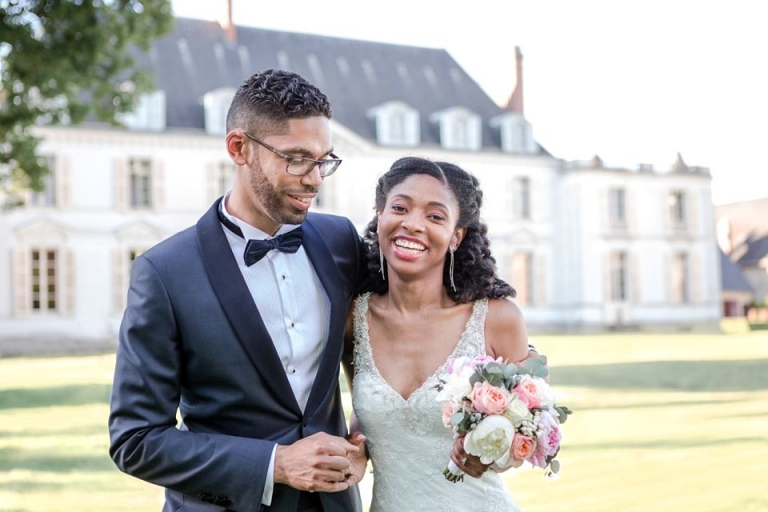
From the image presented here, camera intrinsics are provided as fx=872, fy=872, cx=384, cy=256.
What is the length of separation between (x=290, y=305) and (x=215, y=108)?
29.0m

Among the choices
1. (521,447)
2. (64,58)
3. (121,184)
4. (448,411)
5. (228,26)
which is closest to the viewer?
(521,447)

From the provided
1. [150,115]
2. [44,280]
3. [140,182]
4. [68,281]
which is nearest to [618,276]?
[140,182]

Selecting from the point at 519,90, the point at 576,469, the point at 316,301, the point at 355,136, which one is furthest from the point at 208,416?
the point at 519,90

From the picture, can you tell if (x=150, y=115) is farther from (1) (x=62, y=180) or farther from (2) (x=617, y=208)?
(2) (x=617, y=208)

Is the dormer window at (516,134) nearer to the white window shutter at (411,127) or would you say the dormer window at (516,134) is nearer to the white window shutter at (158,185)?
the white window shutter at (411,127)

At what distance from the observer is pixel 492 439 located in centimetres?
261

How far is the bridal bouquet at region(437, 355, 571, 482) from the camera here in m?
2.62

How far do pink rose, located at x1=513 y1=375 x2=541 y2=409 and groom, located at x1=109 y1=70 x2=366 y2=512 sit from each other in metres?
0.56

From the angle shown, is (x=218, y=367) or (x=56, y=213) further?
(x=56, y=213)

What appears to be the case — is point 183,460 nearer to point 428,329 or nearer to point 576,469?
point 428,329

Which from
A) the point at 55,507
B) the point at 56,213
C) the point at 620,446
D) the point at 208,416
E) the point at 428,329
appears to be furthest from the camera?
the point at 56,213

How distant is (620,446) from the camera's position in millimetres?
8430

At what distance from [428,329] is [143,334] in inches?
43.0

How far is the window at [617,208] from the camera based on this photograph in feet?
122
